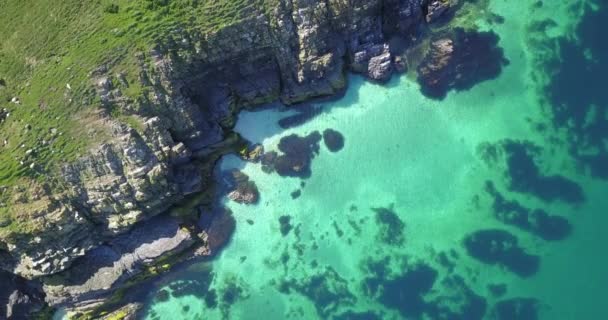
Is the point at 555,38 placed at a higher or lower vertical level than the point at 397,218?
higher

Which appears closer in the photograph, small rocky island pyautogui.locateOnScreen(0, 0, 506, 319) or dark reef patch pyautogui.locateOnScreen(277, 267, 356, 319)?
small rocky island pyautogui.locateOnScreen(0, 0, 506, 319)

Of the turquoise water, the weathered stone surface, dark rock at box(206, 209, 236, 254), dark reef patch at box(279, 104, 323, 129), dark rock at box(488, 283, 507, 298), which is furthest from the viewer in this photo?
dark reef patch at box(279, 104, 323, 129)

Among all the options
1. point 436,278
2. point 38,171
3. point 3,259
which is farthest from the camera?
point 436,278

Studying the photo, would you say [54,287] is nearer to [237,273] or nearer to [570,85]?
[237,273]

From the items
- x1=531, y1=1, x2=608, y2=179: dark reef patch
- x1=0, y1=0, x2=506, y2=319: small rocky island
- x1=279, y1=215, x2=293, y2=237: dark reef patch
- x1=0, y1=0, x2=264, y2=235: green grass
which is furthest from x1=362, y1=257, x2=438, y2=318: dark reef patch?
x1=0, y1=0, x2=264, y2=235: green grass

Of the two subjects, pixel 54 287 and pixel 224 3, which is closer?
pixel 224 3

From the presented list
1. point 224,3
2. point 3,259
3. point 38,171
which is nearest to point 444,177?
point 224,3

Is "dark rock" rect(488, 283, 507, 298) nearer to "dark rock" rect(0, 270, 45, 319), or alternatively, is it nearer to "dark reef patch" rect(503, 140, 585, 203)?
"dark reef patch" rect(503, 140, 585, 203)

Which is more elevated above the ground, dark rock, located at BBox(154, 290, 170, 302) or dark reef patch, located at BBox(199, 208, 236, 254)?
dark reef patch, located at BBox(199, 208, 236, 254)
